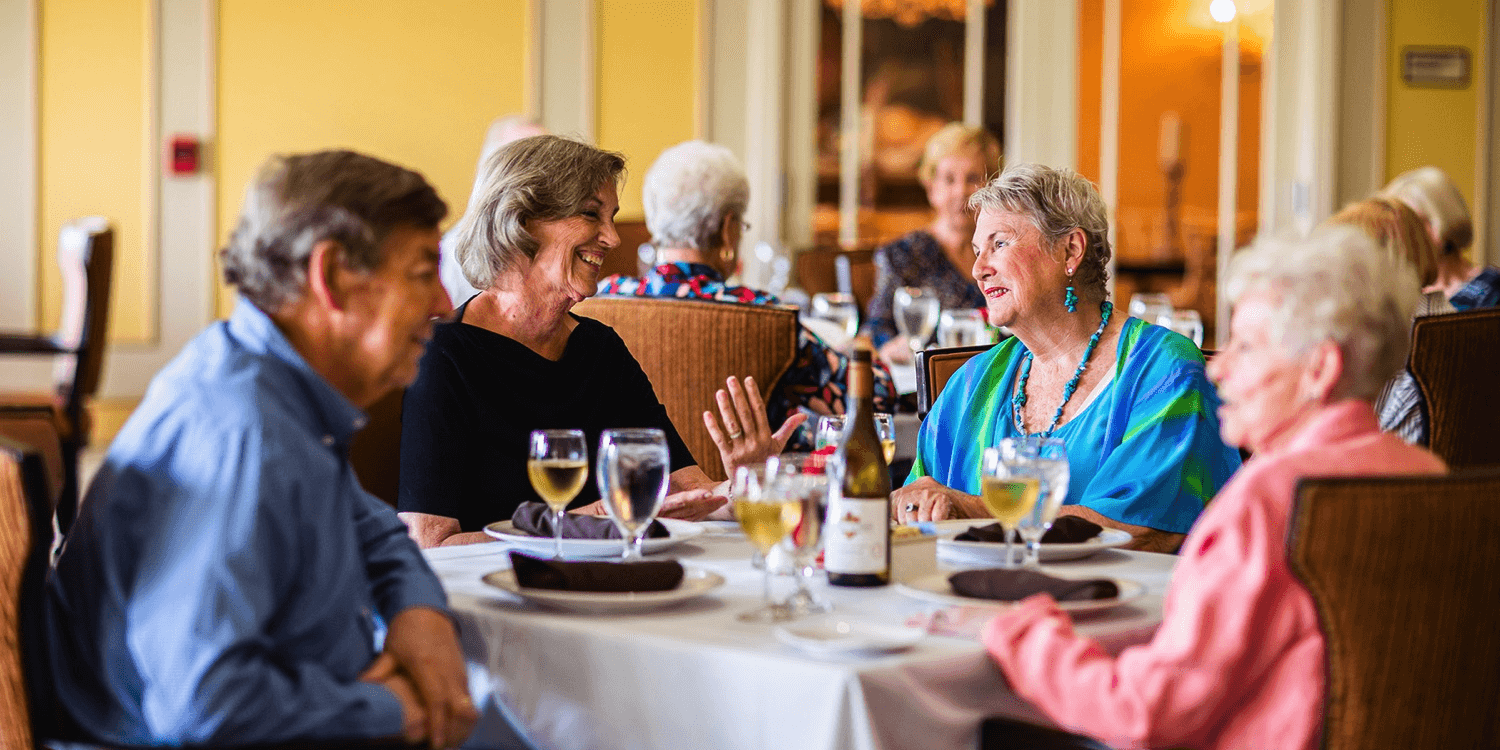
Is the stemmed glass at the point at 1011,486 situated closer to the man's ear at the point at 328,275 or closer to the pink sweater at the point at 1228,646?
the pink sweater at the point at 1228,646

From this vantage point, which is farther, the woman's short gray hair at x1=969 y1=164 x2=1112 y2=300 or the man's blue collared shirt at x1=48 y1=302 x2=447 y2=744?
the woman's short gray hair at x1=969 y1=164 x2=1112 y2=300

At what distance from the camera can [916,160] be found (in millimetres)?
7531

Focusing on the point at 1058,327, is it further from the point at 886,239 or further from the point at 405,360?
the point at 886,239

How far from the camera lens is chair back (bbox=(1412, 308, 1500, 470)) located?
10.7 feet

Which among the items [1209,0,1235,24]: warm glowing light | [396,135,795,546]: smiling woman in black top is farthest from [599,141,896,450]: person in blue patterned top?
[1209,0,1235,24]: warm glowing light

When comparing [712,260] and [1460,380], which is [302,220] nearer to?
[712,260]

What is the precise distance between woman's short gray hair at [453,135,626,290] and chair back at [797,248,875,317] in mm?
3570

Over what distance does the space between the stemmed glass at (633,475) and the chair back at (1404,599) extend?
721mm

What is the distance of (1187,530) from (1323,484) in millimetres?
1040

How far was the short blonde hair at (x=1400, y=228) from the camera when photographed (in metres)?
3.81

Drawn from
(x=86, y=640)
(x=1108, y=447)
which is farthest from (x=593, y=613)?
(x=1108, y=447)

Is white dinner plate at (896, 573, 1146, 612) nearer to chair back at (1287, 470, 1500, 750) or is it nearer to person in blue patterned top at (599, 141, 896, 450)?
chair back at (1287, 470, 1500, 750)

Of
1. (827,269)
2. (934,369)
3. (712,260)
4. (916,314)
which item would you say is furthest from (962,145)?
(934,369)

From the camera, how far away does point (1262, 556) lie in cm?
129
